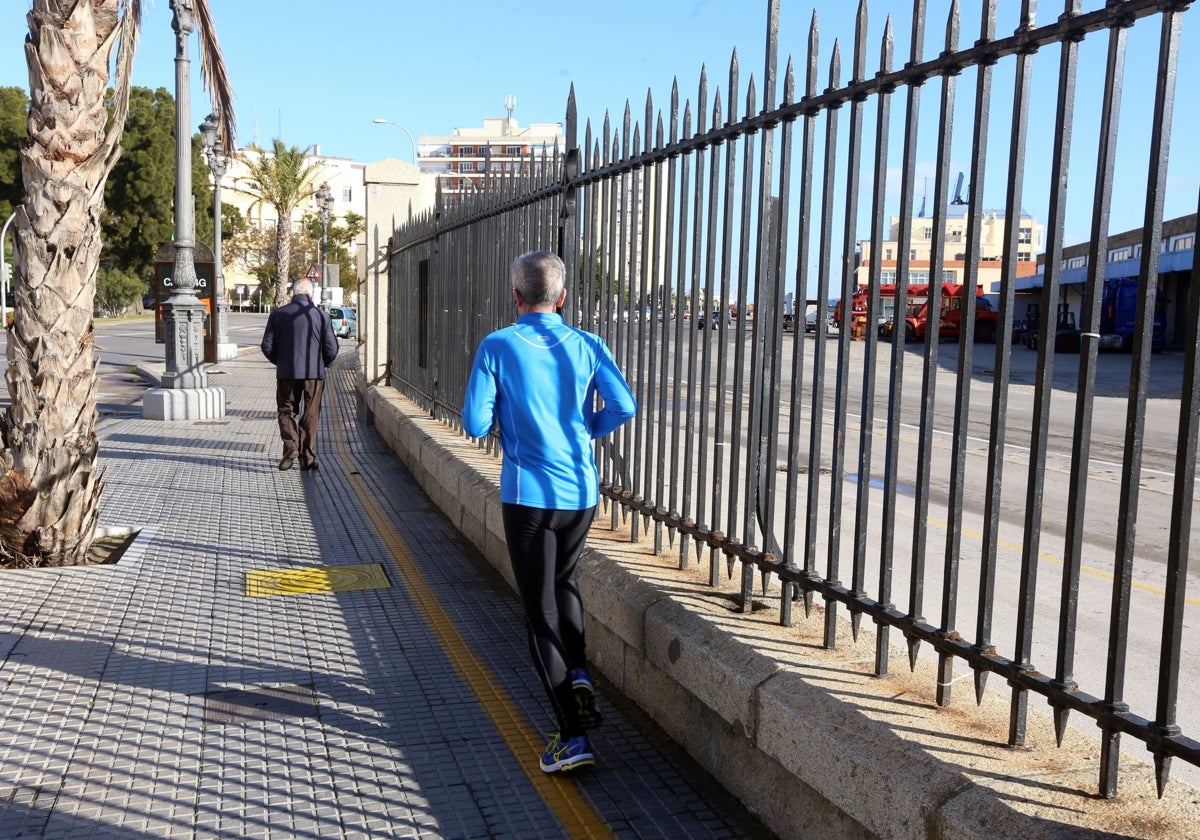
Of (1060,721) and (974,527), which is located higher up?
(1060,721)

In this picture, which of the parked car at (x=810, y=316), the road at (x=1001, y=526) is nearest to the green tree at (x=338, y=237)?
the road at (x=1001, y=526)

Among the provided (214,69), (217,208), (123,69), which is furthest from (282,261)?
(123,69)

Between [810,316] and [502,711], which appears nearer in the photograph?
[502,711]

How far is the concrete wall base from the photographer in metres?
2.61

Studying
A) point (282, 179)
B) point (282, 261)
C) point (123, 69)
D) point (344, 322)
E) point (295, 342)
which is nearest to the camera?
point (123, 69)

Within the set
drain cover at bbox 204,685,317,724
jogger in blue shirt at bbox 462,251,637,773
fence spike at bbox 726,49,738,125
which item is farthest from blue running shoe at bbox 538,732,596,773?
fence spike at bbox 726,49,738,125

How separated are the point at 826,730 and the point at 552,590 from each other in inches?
48.7

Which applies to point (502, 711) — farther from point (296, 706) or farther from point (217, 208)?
point (217, 208)

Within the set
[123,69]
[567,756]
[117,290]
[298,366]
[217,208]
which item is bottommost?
[567,756]

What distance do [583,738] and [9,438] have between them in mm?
4580

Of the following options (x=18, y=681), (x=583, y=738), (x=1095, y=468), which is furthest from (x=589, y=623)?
(x=1095, y=468)

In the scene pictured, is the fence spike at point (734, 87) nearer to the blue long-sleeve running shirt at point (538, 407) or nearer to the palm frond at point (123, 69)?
the blue long-sleeve running shirt at point (538, 407)

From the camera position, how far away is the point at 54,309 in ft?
22.5

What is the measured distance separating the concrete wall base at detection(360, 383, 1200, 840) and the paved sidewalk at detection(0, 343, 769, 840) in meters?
0.23
